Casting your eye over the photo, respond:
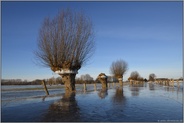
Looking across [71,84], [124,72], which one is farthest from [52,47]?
[124,72]

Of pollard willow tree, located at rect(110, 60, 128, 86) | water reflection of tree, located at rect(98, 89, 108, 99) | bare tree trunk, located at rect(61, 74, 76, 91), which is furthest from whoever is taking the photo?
pollard willow tree, located at rect(110, 60, 128, 86)

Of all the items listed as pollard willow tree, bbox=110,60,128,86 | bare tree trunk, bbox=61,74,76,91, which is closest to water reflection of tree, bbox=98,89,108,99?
bare tree trunk, bbox=61,74,76,91

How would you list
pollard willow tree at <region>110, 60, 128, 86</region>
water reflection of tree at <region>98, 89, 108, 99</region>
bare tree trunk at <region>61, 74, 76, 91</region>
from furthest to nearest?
pollard willow tree at <region>110, 60, 128, 86</region> → bare tree trunk at <region>61, 74, 76, 91</region> → water reflection of tree at <region>98, 89, 108, 99</region>

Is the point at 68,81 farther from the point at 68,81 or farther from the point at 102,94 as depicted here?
the point at 102,94

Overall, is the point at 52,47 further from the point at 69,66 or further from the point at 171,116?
the point at 171,116

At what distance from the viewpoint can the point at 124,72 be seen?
2857 inches

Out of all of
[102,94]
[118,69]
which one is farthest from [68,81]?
[118,69]

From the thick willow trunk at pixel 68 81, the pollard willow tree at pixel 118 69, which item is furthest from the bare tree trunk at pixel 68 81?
the pollard willow tree at pixel 118 69

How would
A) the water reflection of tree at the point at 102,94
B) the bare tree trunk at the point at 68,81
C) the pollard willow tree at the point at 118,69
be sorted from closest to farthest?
the water reflection of tree at the point at 102,94 → the bare tree trunk at the point at 68,81 → the pollard willow tree at the point at 118,69

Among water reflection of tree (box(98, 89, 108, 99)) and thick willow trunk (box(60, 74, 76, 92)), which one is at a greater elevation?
thick willow trunk (box(60, 74, 76, 92))

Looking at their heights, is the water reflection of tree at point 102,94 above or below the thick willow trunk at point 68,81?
below

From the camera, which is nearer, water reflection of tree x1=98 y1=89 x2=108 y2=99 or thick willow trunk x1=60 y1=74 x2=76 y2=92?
water reflection of tree x1=98 y1=89 x2=108 y2=99

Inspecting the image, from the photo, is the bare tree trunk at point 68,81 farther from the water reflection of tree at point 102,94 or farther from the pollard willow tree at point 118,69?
the pollard willow tree at point 118,69

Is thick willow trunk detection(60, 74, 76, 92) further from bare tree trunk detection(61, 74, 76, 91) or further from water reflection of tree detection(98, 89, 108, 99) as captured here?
water reflection of tree detection(98, 89, 108, 99)
